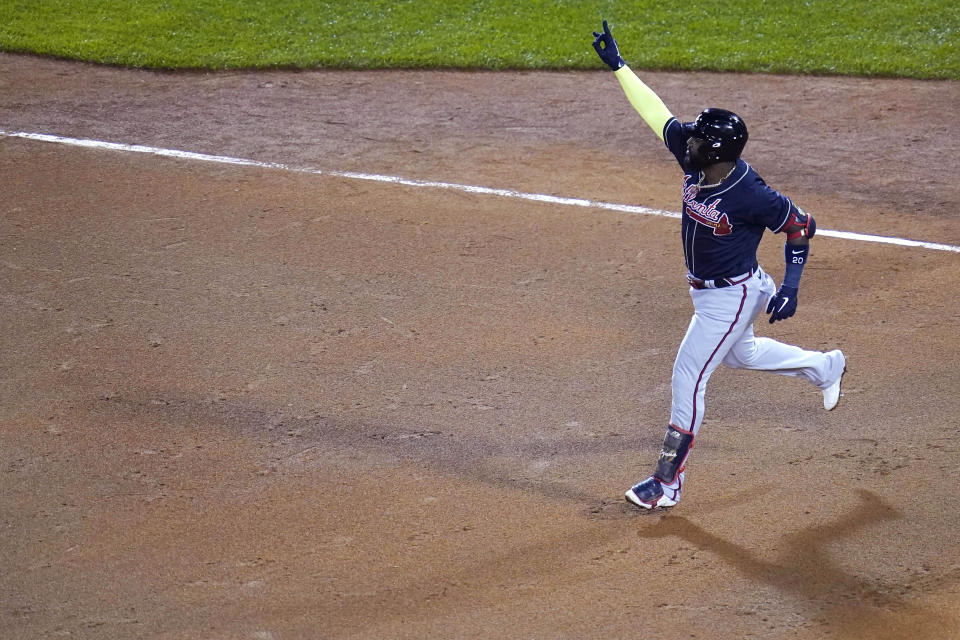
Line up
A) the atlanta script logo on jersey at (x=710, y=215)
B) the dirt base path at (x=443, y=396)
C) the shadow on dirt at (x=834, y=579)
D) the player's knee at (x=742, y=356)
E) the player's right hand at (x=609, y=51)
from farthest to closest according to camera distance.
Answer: the player's right hand at (x=609, y=51), the player's knee at (x=742, y=356), the atlanta script logo on jersey at (x=710, y=215), the dirt base path at (x=443, y=396), the shadow on dirt at (x=834, y=579)

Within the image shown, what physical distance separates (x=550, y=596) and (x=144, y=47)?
30.7ft

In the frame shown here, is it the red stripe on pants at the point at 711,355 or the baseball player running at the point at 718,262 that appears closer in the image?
the baseball player running at the point at 718,262

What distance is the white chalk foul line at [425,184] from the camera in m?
7.57

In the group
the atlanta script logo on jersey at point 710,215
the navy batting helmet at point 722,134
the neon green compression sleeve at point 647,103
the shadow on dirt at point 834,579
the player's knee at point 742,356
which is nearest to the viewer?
the shadow on dirt at point 834,579

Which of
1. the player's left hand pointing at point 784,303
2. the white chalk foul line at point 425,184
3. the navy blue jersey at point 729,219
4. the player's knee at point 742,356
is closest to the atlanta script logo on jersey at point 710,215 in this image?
the navy blue jersey at point 729,219

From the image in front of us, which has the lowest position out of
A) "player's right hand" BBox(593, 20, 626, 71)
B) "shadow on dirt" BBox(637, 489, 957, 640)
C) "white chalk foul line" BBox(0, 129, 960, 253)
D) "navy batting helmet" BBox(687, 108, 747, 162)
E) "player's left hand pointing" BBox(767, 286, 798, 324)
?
"shadow on dirt" BBox(637, 489, 957, 640)

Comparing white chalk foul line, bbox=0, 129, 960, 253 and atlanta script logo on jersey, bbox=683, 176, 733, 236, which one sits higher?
atlanta script logo on jersey, bbox=683, 176, 733, 236

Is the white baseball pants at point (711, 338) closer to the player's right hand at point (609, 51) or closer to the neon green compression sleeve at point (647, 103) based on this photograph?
the neon green compression sleeve at point (647, 103)

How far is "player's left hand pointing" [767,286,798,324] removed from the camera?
15.7ft

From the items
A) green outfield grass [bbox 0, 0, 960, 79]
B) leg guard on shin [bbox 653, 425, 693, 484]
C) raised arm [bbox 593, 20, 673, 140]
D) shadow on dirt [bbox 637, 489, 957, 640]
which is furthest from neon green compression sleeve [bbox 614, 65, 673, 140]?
green outfield grass [bbox 0, 0, 960, 79]

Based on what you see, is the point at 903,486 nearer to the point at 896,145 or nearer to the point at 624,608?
the point at 624,608

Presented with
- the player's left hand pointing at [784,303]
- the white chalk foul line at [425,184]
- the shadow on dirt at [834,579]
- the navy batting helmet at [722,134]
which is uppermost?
the navy batting helmet at [722,134]

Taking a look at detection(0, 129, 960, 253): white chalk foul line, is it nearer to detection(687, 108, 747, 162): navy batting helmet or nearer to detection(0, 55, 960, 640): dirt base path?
detection(0, 55, 960, 640): dirt base path

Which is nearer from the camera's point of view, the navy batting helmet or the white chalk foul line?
the navy batting helmet
